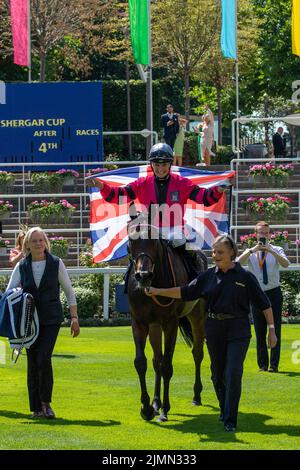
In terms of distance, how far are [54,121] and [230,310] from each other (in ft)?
66.6

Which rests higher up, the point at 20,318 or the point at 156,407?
the point at 20,318

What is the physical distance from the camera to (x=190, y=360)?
1739 centimetres

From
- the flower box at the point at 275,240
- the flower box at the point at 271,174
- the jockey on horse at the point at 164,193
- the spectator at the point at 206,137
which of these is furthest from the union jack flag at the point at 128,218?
the spectator at the point at 206,137

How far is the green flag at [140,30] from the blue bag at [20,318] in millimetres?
20789

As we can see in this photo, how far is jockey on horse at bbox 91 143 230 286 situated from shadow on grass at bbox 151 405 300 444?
1.57 m

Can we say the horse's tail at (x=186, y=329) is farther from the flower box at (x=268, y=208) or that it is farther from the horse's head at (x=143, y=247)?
the flower box at (x=268, y=208)

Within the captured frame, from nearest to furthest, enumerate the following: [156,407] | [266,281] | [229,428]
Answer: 1. [229,428]
2. [156,407]
3. [266,281]

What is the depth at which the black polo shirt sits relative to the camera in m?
11.3

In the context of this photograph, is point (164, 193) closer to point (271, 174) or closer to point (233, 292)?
point (233, 292)

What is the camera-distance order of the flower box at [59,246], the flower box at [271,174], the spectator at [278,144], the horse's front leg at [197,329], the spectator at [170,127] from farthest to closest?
the spectator at [278,144], the spectator at [170,127], the flower box at [271,174], the flower box at [59,246], the horse's front leg at [197,329]

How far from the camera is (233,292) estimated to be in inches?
445

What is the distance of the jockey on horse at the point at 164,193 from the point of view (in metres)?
12.9

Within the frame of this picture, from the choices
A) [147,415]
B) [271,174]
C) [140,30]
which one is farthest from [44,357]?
[140,30]
